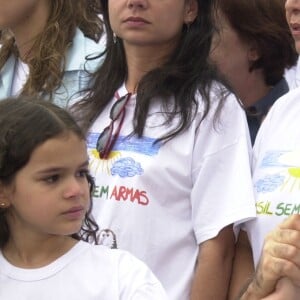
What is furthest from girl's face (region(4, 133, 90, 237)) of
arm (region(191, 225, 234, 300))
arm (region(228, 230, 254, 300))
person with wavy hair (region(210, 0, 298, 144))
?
person with wavy hair (region(210, 0, 298, 144))

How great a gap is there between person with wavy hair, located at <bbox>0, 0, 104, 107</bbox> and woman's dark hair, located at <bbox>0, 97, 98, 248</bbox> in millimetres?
823

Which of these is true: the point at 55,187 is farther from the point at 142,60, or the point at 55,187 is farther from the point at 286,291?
the point at 142,60

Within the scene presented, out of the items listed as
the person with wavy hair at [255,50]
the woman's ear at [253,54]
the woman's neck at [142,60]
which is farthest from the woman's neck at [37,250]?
the woman's ear at [253,54]

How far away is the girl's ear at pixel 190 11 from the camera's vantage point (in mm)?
2904

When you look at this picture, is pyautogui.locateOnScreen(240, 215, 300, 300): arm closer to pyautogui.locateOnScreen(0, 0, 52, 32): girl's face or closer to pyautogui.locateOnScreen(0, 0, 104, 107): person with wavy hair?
pyautogui.locateOnScreen(0, 0, 104, 107): person with wavy hair

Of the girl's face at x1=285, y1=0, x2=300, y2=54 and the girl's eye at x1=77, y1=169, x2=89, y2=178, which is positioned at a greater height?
the girl's face at x1=285, y1=0, x2=300, y2=54

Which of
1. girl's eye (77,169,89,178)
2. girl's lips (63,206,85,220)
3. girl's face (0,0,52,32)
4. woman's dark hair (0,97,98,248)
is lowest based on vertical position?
girl's lips (63,206,85,220)

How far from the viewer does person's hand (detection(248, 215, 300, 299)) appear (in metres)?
1.98

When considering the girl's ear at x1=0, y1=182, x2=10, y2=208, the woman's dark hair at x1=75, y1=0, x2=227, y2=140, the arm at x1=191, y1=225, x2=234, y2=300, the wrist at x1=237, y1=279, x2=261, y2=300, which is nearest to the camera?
the wrist at x1=237, y1=279, x2=261, y2=300

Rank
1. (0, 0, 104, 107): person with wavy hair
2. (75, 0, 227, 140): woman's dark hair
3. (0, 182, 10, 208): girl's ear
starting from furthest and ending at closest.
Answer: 1. (0, 0, 104, 107): person with wavy hair
2. (75, 0, 227, 140): woman's dark hair
3. (0, 182, 10, 208): girl's ear

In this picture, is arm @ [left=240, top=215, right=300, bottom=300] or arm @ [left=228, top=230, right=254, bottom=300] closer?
arm @ [left=240, top=215, right=300, bottom=300]

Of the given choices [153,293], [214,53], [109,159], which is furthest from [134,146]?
[214,53]

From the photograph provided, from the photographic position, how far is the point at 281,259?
2.00 meters

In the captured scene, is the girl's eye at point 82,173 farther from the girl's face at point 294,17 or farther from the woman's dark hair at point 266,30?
the woman's dark hair at point 266,30
